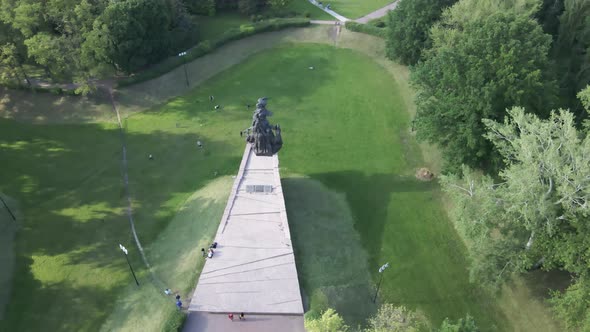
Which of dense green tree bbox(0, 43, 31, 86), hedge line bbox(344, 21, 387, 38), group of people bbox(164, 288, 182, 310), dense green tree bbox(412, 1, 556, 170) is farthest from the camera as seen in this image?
hedge line bbox(344, 21, 387, 38)

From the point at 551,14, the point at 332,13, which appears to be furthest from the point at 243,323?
the point at 332,13

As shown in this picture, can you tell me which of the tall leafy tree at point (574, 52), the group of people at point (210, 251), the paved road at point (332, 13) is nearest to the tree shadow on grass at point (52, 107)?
the group of people at point (210, 251)

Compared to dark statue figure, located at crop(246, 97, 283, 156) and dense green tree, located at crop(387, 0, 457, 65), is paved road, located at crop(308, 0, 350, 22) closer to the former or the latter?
dense green tree, located at crop(387, 0, 457, 65)

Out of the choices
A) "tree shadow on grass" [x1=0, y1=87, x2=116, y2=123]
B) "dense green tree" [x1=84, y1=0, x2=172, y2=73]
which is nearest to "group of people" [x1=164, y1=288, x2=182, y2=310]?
"tree shadow on grass" [x1=0, y1=87, x2=116, y2=123]

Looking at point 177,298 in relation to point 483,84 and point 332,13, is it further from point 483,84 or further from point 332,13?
point 332,13

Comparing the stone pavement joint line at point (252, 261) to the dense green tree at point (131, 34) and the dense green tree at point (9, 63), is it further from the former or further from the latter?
the dense green tree at point (9, 63)

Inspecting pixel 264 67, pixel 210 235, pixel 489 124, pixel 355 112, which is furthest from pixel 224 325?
pixel 264 67
